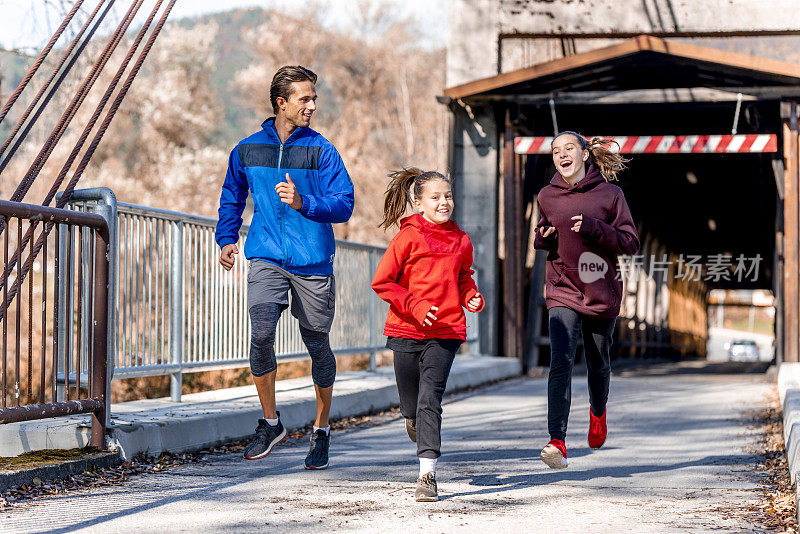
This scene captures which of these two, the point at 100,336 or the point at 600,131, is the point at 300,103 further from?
the point at 600,131

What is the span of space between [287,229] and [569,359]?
168 cm

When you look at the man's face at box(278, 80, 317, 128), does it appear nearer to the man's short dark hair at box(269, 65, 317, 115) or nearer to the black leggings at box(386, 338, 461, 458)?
the man's short dark hair at box(269, 65, 317, 115)

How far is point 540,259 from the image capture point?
58.9ft

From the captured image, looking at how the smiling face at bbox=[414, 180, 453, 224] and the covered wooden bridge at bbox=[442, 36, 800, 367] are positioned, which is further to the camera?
the covered wooden bridge at bbox=[442, 36, 800, 367]

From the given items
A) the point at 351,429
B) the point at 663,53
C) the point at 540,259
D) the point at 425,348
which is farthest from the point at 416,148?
the point at 425,348

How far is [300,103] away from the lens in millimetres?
5902

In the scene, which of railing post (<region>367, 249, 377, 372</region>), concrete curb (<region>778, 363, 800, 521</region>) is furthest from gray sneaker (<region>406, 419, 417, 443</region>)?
railing post (<region>367, 249, 377, 372</region>)

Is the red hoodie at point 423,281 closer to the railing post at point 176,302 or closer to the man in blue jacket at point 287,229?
the man in blue jacket at point 287,229

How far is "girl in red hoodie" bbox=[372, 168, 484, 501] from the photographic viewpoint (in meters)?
5.08

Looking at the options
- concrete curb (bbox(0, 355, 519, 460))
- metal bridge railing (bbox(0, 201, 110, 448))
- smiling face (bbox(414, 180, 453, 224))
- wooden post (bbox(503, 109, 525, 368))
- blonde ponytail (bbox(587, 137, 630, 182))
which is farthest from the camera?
wooden post (bbox(503, 109, 525, 368))

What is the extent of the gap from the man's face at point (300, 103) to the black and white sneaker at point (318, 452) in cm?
171

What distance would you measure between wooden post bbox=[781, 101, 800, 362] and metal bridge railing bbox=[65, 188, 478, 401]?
Answer: 846 centimetres

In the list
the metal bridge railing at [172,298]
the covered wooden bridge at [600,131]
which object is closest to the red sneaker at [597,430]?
the metal bridge railing at [172,298]

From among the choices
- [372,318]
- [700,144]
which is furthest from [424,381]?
[700,144]
